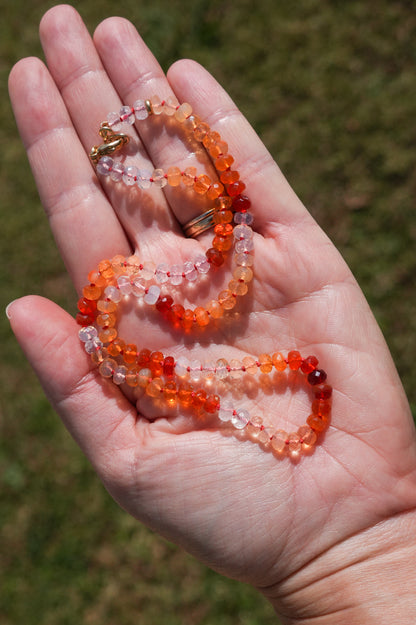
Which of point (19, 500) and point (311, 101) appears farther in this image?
point (311, 101)

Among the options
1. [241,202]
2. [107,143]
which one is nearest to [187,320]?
[241,202]

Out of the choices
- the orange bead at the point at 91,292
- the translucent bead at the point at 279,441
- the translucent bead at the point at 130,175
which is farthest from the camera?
the translucent bead at the point at 130,175

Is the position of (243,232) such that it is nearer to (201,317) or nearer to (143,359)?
(201,317)

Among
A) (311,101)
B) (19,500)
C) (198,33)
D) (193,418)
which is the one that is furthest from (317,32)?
(19,500)

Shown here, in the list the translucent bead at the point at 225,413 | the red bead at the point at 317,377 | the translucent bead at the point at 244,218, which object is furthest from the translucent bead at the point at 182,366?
the translucent bead at the point at 244,218

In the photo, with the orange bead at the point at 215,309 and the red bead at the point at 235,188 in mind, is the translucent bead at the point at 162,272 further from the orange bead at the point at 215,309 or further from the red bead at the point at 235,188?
the red bead at the point at 235,188

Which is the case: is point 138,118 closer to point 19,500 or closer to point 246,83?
point 246,83

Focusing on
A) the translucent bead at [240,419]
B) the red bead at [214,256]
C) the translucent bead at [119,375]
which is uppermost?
the red bead at [214,256]
